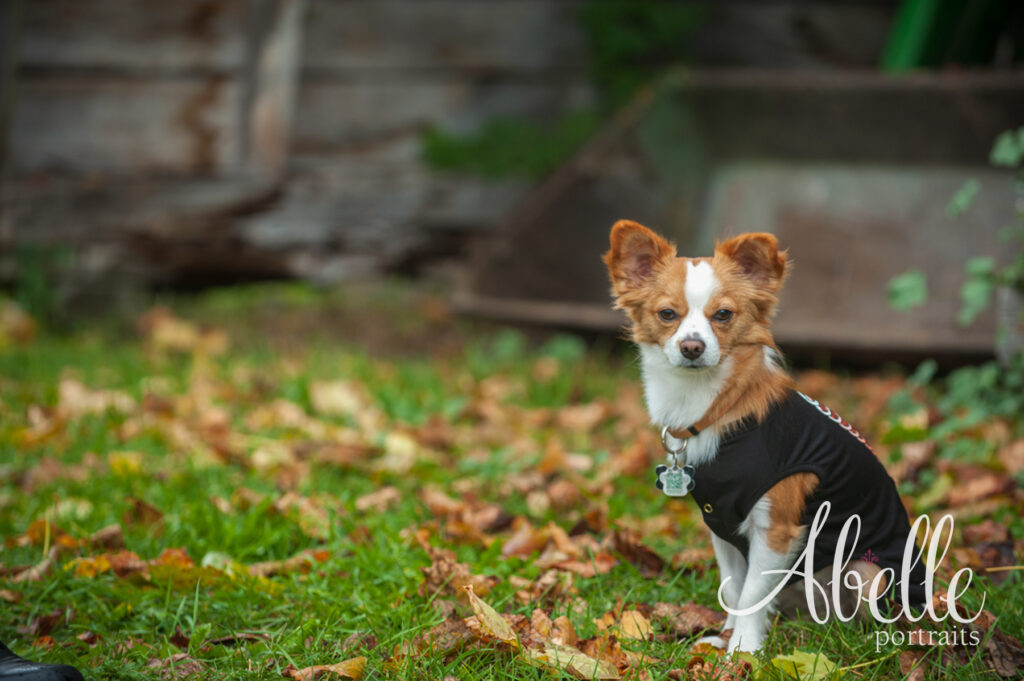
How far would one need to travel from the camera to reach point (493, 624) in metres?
1.66

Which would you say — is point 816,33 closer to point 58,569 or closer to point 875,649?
point 875,649

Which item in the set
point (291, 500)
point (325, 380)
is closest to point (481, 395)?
point (325, 380)

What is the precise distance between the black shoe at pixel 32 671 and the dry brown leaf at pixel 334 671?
370 mm

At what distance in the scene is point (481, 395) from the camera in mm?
3855

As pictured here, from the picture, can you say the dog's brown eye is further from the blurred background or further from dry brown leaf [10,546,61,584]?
the blurred background

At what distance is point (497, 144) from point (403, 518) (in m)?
3.37

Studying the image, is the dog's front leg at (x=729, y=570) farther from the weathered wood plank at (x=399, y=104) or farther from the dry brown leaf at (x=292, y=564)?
the weathered wood plank at (x=399, y=104)

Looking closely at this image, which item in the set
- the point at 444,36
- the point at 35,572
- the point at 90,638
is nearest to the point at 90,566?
the point at 35,572

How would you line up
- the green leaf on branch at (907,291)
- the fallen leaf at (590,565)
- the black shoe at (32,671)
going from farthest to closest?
the green leaf on branch at (907,291) → the fallen leaf at (590,565) → the black shoe at (32,671)

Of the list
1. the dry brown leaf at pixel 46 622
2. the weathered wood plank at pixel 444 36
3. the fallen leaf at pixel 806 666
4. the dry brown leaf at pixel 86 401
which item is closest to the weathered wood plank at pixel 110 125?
the weathered wood plank at pixel 444 36

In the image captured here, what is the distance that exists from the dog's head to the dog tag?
0.22 meters

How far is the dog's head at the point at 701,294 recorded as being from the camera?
1644mm

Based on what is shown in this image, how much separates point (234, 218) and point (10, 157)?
1408 mm

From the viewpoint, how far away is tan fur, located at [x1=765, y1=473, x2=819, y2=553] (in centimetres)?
162
